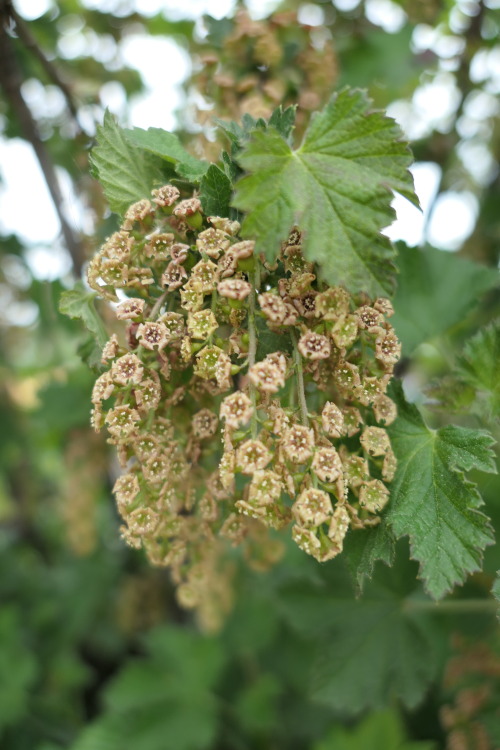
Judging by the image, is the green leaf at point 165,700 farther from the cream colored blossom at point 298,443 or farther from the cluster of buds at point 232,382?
the cream colored blossom at point 298,443

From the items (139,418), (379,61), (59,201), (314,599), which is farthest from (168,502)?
(379,61)

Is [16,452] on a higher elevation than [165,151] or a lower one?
lower

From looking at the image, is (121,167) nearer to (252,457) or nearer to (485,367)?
(252,457)

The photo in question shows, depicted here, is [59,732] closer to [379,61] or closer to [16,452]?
[16,452]

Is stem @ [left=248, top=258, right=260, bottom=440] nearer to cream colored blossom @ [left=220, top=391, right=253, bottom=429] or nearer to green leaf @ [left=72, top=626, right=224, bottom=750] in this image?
cream colored blossom @ [left=220, top=391, right=253, bottom=429]

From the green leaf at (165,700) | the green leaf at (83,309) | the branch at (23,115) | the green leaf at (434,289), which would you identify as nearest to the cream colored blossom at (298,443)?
the green leaf at (83,309)
